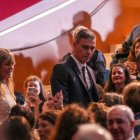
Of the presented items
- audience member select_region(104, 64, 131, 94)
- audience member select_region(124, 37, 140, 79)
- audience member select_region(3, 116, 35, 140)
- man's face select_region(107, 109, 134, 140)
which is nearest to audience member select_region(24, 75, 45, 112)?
audience member select_region(104, 64, 131, 94)

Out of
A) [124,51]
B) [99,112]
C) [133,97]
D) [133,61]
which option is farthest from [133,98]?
[124,51]

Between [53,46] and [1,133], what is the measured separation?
17.0 feet

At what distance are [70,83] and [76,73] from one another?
3.5 inches

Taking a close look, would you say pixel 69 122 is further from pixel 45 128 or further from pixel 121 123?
pixel 45 128

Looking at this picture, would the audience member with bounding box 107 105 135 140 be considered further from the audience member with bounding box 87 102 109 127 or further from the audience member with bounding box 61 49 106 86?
the audience member with bounding box 61 49 106 86

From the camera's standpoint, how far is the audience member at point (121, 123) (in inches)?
127

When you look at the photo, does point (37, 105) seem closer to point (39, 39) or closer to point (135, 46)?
point (135, 46)

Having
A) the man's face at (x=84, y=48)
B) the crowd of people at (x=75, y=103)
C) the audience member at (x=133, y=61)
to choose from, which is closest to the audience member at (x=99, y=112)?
the crowd of people at (x=75, y=103)

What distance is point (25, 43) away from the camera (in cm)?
710

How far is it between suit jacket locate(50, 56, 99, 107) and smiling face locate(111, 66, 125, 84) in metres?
0.92

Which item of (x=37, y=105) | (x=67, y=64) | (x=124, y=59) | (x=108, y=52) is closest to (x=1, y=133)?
(x=67, y=64)

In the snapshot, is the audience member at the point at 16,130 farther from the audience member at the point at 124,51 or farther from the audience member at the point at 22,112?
the audience member at the point at 124,51

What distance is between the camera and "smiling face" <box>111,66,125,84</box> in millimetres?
5113

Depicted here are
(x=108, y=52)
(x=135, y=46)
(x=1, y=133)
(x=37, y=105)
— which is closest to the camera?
(x=1, y=133)
